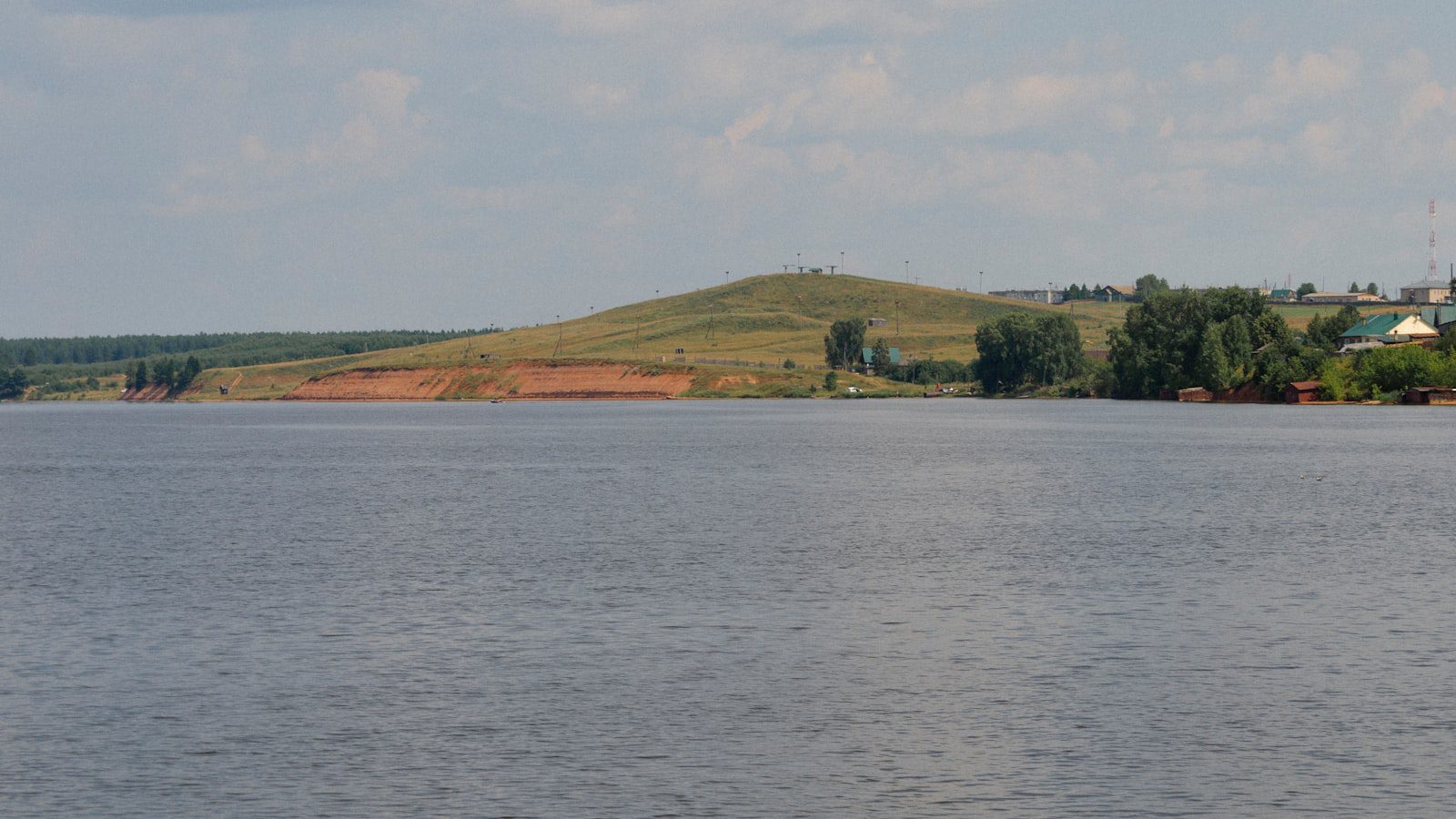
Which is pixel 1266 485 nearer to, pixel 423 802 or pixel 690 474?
pixel 690 474

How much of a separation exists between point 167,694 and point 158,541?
31.5 meters

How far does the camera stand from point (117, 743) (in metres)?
26.8

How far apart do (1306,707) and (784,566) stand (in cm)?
2373

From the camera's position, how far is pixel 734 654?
34.7 metres

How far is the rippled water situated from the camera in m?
24.2

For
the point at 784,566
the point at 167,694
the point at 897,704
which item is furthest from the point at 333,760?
the point at 784,566

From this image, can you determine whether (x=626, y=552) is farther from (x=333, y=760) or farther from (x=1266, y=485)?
(x=1266, y=485)

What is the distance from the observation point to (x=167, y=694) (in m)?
30.6

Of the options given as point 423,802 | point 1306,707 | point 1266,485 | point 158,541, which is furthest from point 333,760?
point 1266,485

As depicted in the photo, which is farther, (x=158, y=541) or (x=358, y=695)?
(x=158, y=541)

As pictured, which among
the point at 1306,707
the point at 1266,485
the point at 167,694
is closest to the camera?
the point at 1306,707

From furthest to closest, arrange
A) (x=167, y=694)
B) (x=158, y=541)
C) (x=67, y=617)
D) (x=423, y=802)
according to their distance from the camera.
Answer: (x=158, y=541), (x=67, y=617), (x=167, y=694), (x=423, y=802)

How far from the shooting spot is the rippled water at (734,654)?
79.6 feet

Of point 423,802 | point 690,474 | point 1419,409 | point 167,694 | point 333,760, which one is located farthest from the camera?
point 1419,409
